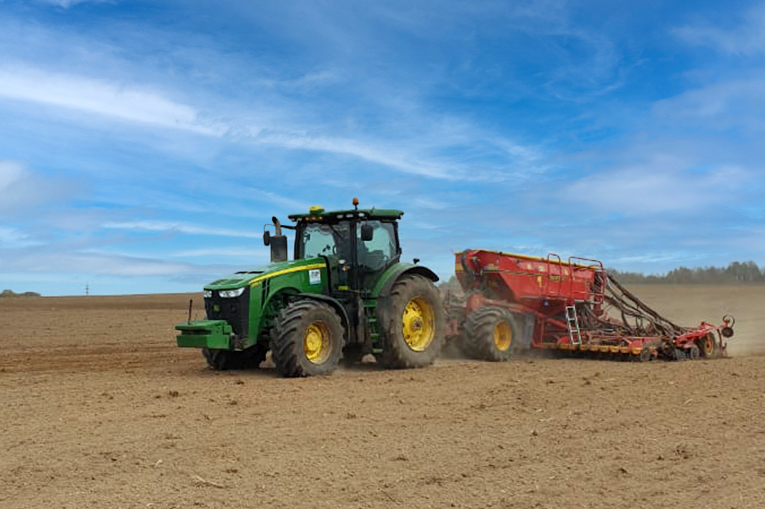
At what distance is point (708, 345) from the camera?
1539cm

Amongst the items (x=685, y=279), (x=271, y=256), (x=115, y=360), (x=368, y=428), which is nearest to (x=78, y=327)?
(x=115, y=360)

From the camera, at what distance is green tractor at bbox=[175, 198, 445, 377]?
35.6ft

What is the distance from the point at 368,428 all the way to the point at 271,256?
5.77 m

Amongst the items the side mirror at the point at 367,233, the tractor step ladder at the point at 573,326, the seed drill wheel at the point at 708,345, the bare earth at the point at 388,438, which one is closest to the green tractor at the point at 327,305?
the side mirror at the point at 367,233

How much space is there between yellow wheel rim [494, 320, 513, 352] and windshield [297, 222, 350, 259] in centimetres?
377

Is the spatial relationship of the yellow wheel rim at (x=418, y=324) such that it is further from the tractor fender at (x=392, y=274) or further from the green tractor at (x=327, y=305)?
the tractor fender at (x=392, y=274)

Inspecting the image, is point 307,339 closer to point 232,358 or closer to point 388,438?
point 232,358

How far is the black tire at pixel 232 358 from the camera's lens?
12.0 metres

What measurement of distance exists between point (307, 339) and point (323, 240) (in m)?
2.18

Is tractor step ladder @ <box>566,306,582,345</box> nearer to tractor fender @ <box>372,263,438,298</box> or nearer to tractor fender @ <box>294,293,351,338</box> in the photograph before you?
tractor fender @ <box>372,263,438,298</box>

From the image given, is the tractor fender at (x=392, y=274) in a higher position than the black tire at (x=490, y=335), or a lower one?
higher

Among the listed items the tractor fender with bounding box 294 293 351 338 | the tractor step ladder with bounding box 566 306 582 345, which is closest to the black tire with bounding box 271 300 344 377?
the tractor fender with bounding box 294 293 351 338

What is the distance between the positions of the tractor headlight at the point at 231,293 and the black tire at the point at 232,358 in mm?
1226

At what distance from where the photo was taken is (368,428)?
741 cm
